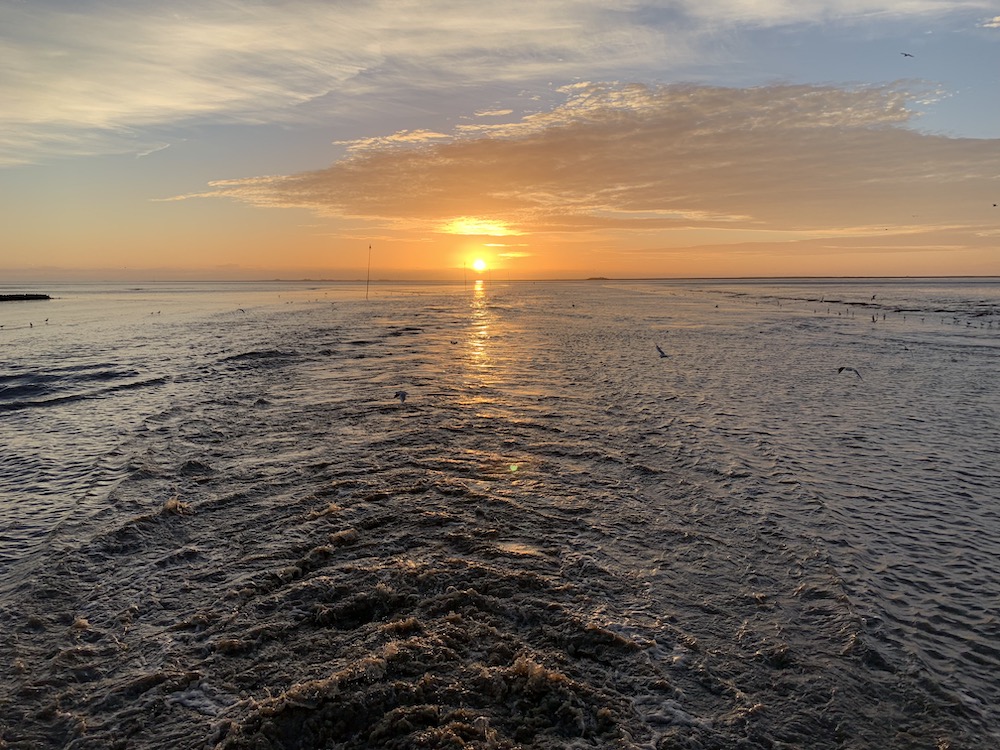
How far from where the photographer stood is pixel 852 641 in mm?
7184

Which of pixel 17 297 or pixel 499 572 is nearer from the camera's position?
pixel 499 572

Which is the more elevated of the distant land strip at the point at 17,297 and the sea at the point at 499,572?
the distant land strip at the point at 17,297

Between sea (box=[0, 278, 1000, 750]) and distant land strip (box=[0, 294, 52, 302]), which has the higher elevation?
distant land strip (box=[0, 294, 52, 302])

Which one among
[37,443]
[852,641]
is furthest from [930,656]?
[37,443]

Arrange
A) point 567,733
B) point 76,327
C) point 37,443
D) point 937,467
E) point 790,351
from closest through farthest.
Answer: point 567,733
point 937,467
point 37,443
point 790,351
point 76,327

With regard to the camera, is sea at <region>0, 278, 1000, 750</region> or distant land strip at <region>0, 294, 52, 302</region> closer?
sea at <region>0, 278, 1000, 750</region>

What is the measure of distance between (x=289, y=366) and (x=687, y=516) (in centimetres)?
2257

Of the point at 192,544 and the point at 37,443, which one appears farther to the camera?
the point at 37,443

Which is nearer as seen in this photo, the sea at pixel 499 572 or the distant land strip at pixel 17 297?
the sea at pixel 499 572

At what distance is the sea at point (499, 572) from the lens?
5902 millimetres

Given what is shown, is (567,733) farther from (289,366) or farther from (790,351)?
(790,351)

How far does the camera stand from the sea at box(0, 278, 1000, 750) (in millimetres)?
5902

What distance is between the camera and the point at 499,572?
28.2 ft

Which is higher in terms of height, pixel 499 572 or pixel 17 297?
pixel 17 297
